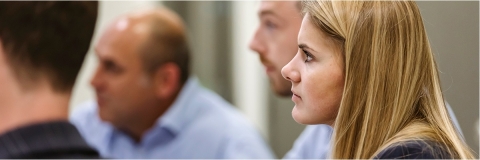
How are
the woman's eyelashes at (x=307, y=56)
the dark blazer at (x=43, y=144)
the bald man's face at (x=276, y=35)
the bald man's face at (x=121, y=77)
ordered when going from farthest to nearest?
1. the bald man's face at (x=121, y=77)
2. the bald man's face at (x=276, y=35)
3. the woman's eyelashes at (x=307, y=56)
4. the dark blazer at (x=43, y=144)

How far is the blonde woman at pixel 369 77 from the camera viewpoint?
3.21 feet

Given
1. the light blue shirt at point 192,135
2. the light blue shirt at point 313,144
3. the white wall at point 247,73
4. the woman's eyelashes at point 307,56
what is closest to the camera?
the woman's eyelashes at point 307,56

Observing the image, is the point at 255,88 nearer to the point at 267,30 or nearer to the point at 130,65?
the point at 130,65

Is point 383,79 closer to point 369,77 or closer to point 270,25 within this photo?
point 369,77

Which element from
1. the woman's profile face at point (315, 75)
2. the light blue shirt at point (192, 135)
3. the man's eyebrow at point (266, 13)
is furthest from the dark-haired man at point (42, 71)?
the light blue shirt at point (192, 135)

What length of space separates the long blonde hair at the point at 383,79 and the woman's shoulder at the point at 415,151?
17mm

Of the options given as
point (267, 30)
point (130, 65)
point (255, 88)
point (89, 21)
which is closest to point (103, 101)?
point (130, 65)

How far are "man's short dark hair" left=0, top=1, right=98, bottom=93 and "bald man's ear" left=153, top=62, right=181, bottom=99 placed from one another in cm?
120

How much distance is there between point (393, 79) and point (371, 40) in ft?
0.24

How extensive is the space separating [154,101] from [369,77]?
139 centimetres

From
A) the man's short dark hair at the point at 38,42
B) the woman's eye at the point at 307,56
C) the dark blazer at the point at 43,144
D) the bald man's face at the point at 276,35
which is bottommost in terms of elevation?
the bald man's face at the point at 276,35

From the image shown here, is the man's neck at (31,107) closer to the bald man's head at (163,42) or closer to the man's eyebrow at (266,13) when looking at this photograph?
the man's eyebrow at (266,13)

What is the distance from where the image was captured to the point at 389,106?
3.33 feet

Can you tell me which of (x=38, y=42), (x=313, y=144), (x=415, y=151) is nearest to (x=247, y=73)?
(x=313, y=144)
